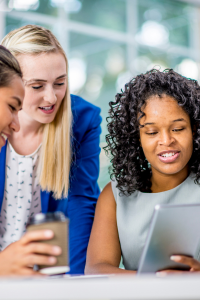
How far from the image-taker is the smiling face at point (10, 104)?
116 centimetres

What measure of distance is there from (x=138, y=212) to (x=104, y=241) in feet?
0.58

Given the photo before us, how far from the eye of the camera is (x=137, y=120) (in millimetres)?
1491

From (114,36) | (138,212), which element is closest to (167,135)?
(138,212)

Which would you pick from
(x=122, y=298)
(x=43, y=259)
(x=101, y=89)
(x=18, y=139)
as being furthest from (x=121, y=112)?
(x=101, y=89)

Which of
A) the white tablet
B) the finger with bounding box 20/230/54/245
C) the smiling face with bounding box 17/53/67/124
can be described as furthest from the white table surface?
the smiling face with bounding box 17/53/67/124

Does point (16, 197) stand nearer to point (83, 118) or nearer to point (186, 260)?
point (83, 118)

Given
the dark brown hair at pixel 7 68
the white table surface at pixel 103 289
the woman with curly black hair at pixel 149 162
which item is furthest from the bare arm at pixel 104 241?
the white table surface at pixel 103 289

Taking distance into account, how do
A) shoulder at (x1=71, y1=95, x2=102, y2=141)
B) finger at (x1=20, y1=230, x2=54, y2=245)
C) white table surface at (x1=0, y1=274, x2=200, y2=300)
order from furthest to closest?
shoulder at (x1=71, y1=95, x2=102, y2=141) → finger at (x1=20, y1=230, x2=54, y2=245) → white table surface at (x1=0, y1=274, x2=200, y2=300)

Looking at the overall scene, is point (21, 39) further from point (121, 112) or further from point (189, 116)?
point (189, 116)

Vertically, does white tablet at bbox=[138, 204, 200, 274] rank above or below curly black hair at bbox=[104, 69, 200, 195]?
below

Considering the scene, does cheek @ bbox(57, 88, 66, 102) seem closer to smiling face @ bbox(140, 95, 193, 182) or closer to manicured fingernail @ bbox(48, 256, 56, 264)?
smiling face @ bbox(140, 95, 193, 182)

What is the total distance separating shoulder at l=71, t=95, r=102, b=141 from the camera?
5.84 ft

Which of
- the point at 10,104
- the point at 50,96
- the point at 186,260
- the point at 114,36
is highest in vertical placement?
the point at 114,36

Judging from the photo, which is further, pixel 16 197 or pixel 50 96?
pixel 16 197
